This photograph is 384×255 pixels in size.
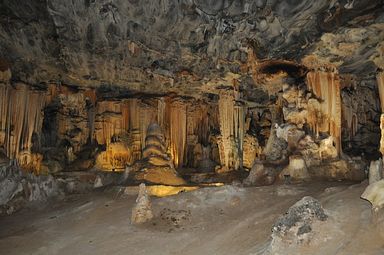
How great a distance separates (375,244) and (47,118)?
957 inches

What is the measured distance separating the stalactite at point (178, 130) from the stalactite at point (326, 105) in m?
10.1

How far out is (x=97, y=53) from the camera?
18531 millimetres

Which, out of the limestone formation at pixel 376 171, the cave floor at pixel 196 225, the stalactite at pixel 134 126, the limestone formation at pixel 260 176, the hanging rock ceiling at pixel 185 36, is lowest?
the cave floor at pixel 196 225

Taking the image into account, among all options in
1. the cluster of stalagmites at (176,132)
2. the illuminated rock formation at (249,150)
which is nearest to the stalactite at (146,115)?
the cluster of stalagmites at (176,132)

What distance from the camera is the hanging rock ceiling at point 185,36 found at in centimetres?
1361

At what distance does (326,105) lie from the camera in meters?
16.5

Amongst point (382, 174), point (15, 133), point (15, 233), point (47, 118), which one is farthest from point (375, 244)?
point (47, 118)

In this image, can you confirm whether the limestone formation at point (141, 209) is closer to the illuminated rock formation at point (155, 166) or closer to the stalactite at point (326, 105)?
the illuminated rock formation at point (155, 166)

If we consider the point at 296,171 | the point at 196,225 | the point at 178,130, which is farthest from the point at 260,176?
the point at 178,130

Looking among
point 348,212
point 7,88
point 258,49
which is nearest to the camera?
point 348,212

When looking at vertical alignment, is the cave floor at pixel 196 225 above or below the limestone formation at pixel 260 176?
below

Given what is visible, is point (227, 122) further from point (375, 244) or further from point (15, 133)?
point (375, 244)

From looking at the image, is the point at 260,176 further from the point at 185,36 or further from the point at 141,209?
the point at 185,36

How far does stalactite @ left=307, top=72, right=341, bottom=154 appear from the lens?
16297mm
